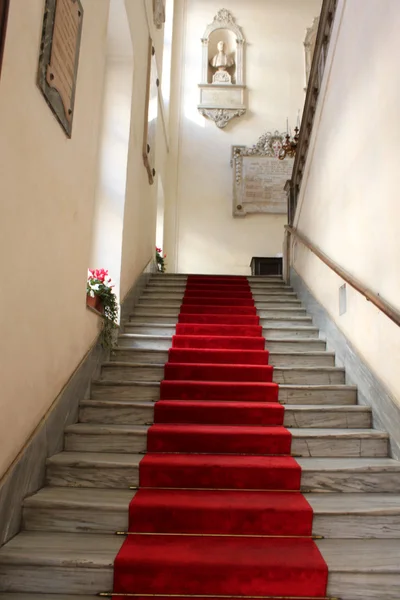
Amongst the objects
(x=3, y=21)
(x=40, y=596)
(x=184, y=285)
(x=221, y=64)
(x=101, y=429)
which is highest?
(x=221, y=64)

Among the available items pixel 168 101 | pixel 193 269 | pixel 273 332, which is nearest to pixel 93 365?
pixel 273 332

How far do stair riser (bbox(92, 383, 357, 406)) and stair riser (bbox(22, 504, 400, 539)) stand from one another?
1198mm

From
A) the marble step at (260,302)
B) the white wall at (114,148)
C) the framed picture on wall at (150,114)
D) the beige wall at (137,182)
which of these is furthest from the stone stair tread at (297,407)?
the framed picture on wall at (150,114)

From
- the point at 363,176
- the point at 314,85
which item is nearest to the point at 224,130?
the point at 314,85

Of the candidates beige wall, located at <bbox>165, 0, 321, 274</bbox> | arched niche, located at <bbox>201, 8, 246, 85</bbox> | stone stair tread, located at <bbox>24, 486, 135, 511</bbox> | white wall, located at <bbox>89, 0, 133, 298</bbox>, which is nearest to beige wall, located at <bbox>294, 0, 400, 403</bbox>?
stone stair tread, located at <bbox>24, 486, 135, 511</bbox>

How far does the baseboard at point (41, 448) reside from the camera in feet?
7.29

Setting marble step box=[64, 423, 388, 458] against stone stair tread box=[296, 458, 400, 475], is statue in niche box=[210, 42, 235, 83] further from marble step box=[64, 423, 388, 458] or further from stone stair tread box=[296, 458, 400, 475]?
stone stair tread box=[296, 458, 400, 475]

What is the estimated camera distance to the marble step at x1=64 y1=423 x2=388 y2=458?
2988 mm

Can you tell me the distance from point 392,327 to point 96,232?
289 centimetres

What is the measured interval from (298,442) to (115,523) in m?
1.27

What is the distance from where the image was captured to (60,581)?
206 cm

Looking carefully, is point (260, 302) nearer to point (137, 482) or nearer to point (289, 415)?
point (289, 415)

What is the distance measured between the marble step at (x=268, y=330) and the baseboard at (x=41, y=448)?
0.90 m

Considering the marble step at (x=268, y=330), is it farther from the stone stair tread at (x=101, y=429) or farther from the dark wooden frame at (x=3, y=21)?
the dark wooden frame at (x=3, y=21)
